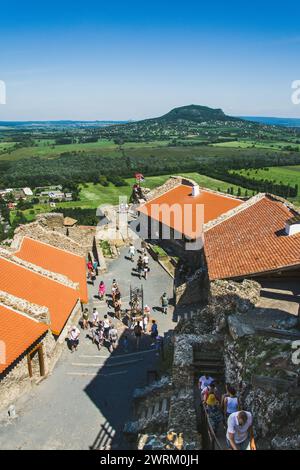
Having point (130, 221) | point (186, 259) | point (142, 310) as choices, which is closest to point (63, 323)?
point (142, 310)

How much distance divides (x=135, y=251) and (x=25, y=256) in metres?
10.2

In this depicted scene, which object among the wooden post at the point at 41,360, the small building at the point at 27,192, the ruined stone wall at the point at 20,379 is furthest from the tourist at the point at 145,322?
the small building at the point at 27,192

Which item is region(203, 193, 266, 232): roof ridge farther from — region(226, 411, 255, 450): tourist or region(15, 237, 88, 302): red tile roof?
region(226, 411, 255, 450): tourist

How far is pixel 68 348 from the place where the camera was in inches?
712

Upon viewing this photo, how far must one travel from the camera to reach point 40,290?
18938mm

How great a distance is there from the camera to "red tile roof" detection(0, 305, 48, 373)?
14.1 metres

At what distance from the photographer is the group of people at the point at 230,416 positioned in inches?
320

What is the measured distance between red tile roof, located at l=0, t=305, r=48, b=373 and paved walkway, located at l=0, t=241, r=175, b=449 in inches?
73.4

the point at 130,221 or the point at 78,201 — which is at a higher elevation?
the point at 130,221

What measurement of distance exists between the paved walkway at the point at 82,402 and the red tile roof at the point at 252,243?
15.7 feet

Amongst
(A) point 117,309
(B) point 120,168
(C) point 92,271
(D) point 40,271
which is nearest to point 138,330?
(A) point 117,309

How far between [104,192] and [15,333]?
81.8m

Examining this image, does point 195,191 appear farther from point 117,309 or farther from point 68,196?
point 68,196

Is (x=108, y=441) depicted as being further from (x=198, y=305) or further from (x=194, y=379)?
(x=198, y=305)
